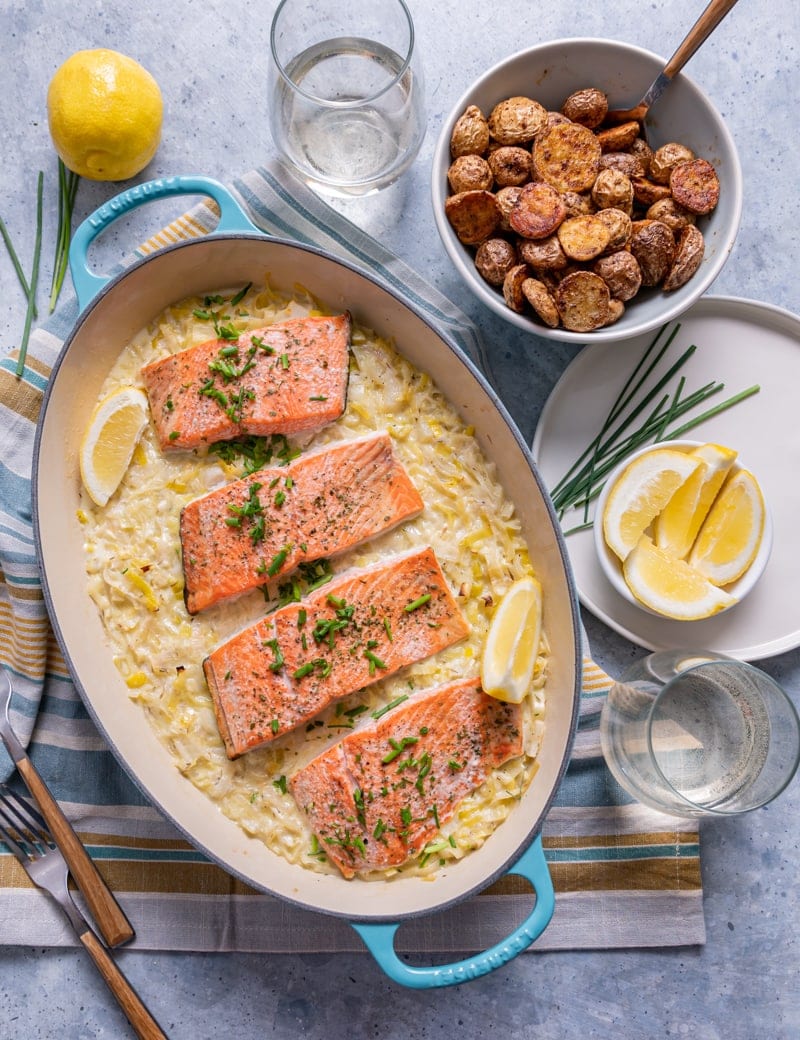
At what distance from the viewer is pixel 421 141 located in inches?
105

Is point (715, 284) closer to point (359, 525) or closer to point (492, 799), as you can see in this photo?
point (359, 525)

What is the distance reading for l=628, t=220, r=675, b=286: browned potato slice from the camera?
8.21 feet

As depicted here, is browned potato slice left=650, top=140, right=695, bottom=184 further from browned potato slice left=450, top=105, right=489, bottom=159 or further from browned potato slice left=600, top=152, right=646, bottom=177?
browned potato slice left=450, top=105, right=489, bottom=159

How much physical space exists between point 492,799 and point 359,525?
90 centimetres

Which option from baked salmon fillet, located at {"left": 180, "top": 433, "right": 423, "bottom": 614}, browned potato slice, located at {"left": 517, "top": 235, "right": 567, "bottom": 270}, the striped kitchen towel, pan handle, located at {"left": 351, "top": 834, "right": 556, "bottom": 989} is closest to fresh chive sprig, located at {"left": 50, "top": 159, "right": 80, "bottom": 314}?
the striped kitchen towel

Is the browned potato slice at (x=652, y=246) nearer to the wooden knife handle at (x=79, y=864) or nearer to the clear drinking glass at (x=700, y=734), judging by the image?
the clear drinking glass at (x=700, y=734)

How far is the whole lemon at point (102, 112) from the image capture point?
260cm

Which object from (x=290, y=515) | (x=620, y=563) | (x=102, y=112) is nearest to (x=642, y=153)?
(x=620, y=563)

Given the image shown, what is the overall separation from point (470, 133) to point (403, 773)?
1883 mm

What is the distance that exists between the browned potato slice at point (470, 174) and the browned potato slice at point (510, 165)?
0.10ft

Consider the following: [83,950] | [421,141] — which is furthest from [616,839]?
[421,141]

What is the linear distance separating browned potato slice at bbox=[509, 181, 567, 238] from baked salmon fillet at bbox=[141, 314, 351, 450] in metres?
0.59

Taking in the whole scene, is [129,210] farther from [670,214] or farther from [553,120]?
[670,214]

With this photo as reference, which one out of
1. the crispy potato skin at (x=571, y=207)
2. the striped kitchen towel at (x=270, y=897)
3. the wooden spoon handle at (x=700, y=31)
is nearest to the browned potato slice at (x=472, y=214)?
the crispy potato skin at (x=571, y=207)
